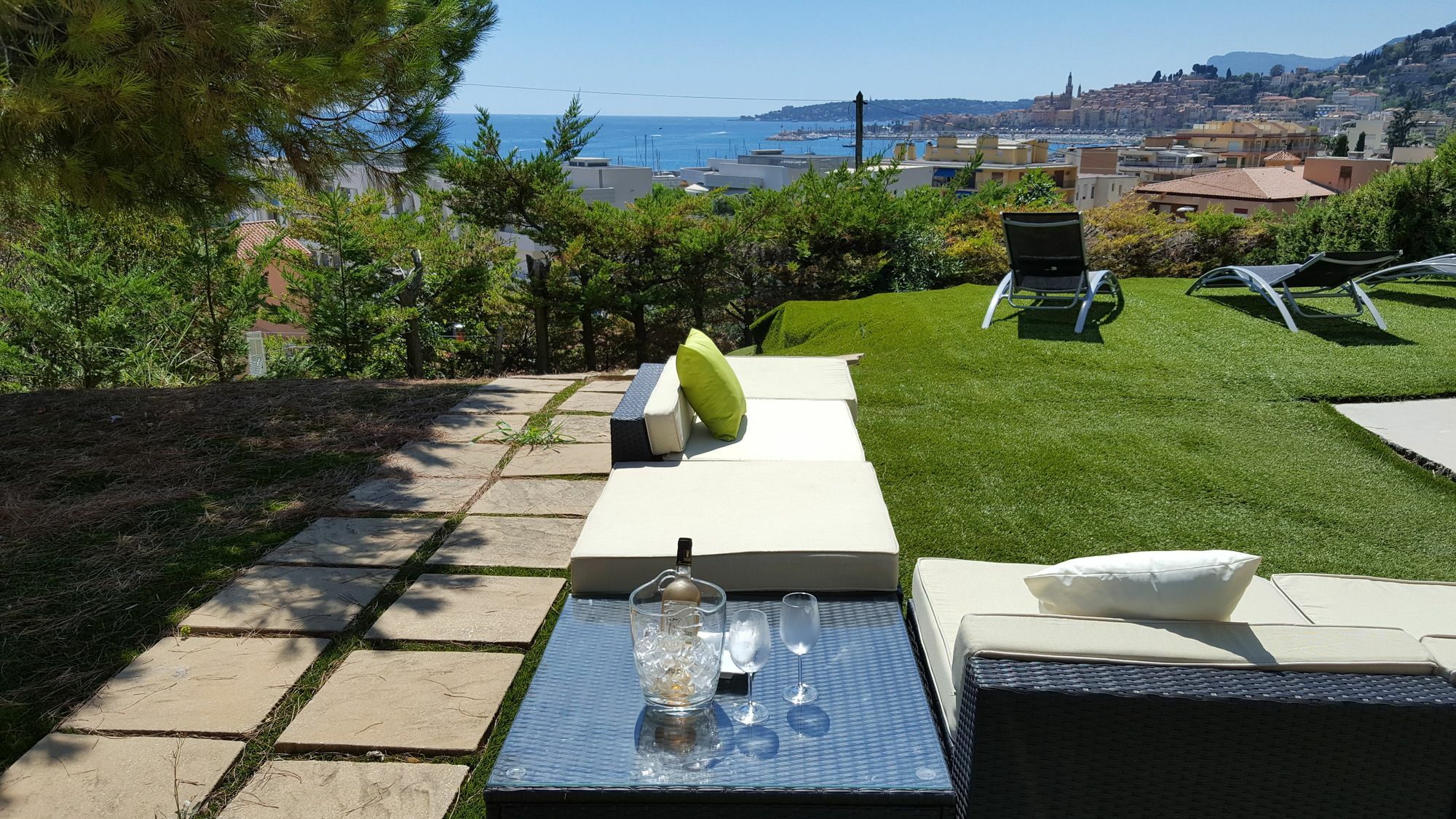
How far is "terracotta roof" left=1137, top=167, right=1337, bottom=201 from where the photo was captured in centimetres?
3479

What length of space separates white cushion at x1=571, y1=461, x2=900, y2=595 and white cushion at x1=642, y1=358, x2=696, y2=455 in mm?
238

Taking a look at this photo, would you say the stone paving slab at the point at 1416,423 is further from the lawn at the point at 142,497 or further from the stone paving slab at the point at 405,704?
the lawn at the point at 142,497

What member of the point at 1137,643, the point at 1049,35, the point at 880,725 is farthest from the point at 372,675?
the point at 1049,35

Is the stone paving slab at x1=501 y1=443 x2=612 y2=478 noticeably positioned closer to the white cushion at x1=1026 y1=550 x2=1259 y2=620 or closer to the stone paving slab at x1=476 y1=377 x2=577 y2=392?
the stone paving slab at x1=476 y1=377 x2=577 y2=392

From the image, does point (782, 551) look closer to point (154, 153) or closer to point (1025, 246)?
point (154, 153)

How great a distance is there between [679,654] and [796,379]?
261 centimetres

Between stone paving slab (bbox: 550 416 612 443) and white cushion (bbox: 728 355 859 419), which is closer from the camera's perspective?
white cushion (bbox: 728 355 859 419)

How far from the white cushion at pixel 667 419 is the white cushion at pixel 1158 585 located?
158cm

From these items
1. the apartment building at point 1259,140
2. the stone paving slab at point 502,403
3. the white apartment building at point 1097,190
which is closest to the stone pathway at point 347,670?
the stone paving slab at point 502,403

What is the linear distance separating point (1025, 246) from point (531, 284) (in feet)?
14.7

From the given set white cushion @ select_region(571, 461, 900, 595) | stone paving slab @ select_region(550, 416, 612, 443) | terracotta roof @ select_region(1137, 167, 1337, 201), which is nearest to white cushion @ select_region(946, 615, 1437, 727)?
white cushion @ select_region(571, 461, 900, 595)

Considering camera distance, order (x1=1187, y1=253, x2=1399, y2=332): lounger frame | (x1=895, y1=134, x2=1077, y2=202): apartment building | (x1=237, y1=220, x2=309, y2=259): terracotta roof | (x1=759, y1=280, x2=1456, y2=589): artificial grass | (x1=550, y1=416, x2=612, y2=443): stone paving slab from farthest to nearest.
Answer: (x1=895, y1=134, x2=1077, y2=202): apartment building
(x1=237, y1=220, x2=309, y2=259): terracotta roof
(x1=1187, y1=253, x2=1399, y2=332): lounger frame
(x1=550, y1=416, x2=612, y2=443): stone paving slab
(x1=759, y1=280, x2=1456, y2=589): artificial grass

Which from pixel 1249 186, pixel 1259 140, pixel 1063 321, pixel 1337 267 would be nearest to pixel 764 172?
pixel 1249 186

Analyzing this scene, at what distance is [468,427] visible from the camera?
4.76 m
